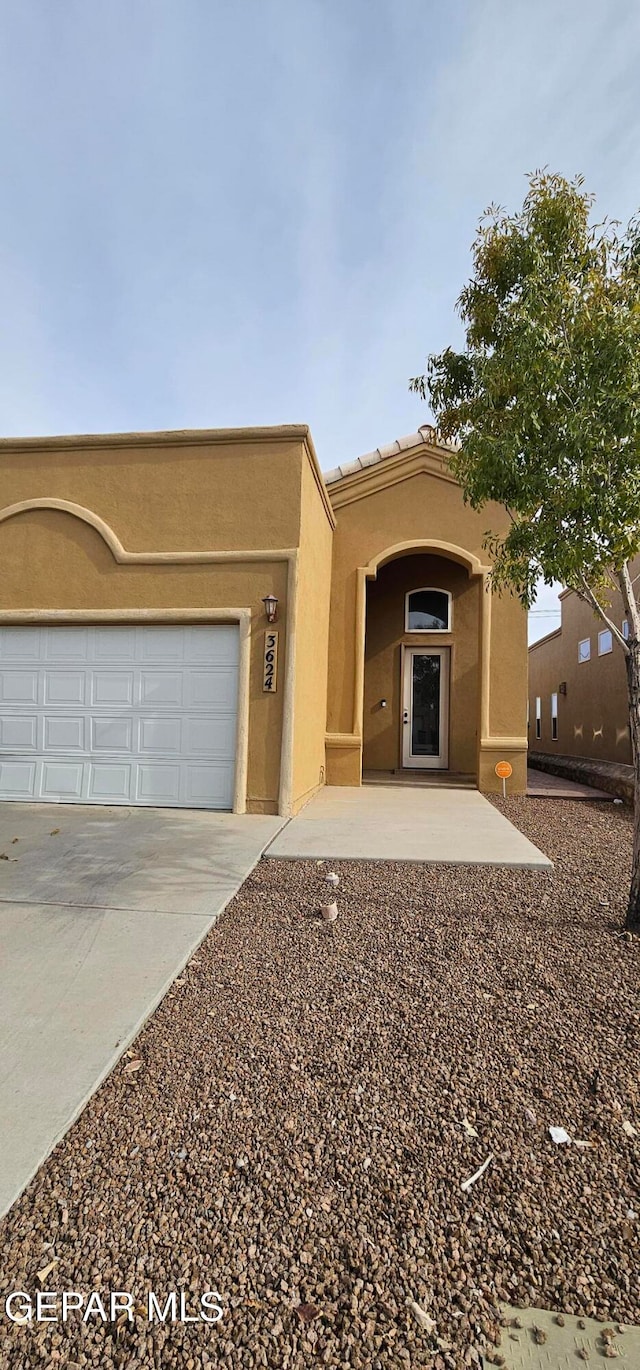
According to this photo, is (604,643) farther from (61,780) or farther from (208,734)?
(61,780)

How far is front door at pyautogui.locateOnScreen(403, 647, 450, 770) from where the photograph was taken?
36.6 feet

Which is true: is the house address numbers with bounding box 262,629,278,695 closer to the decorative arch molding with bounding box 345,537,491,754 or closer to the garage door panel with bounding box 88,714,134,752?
the garage door panel with bounding box 88,714,134,752

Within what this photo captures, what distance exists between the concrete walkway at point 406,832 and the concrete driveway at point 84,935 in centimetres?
52

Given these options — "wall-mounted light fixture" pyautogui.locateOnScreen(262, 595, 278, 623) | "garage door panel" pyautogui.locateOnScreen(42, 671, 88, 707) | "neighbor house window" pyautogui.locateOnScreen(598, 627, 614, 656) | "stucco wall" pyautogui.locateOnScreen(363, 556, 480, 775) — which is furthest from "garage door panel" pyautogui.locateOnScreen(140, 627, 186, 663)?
"neighbor house window" pyautogui.locateOnScreen(598, 627, 614, 656)

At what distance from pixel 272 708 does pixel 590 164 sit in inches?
214

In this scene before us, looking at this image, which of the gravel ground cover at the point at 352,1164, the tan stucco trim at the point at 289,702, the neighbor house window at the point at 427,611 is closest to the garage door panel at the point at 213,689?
the tan stucco trim at the point at 289,702

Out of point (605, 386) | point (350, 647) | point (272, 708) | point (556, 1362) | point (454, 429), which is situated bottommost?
point (556, 1362)

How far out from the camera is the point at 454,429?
198 inches

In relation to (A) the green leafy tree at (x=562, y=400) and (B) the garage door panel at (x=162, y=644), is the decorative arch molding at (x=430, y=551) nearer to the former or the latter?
(B) the garage door panel at (x=162, y=644)

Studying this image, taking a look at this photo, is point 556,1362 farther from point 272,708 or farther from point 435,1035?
point 272,708

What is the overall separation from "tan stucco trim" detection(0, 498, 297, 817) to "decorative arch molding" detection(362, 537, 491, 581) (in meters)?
3.08

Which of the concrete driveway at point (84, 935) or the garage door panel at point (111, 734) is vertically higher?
the garage door panel at point (111, 734)

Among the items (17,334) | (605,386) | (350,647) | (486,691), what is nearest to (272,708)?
(350,647)

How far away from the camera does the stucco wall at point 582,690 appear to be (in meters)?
12.6
